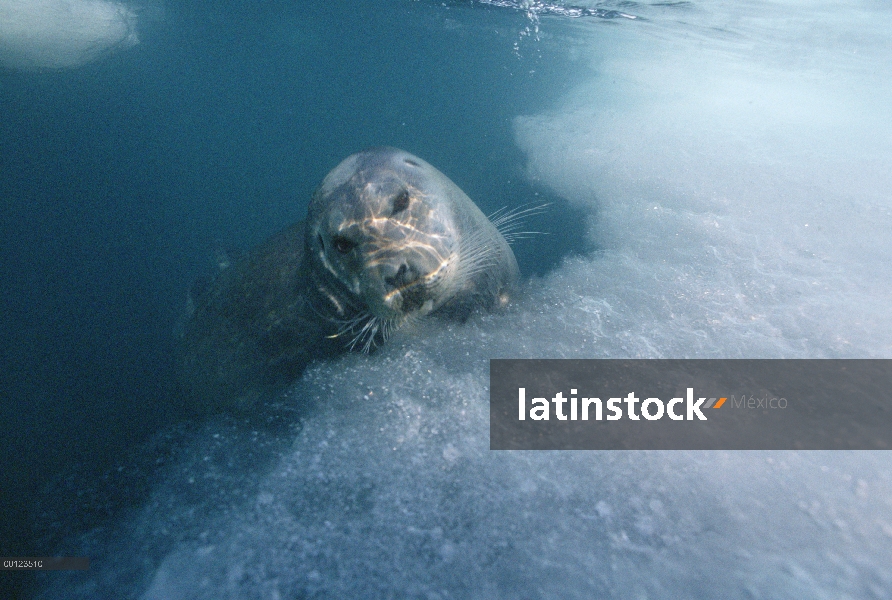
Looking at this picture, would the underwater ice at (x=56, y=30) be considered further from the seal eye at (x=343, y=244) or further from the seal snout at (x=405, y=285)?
the seal snout at (x=405, y=285)

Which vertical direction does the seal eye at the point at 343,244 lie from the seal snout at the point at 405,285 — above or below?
above

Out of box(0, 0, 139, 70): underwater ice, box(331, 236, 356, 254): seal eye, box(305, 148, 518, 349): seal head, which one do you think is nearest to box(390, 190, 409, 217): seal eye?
box(305, 148, 518, 349): seal head

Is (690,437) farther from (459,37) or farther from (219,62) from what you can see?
(219,62)

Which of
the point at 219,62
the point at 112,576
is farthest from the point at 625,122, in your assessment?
the point at 219,62

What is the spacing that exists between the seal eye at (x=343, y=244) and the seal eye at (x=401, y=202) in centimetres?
32

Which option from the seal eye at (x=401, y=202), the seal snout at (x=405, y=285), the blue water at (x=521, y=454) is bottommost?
the blue water at (x=521, y=454)

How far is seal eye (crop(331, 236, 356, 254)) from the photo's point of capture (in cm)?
264

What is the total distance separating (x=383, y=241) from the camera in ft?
8.45

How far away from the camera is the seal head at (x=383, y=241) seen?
2592 millimetres

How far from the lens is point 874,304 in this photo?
475 centimetres

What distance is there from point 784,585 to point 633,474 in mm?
842

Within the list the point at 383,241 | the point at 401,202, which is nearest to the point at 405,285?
the point at 383,241

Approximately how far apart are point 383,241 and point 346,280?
1.37 feet

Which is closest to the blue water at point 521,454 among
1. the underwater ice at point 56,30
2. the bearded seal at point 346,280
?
the bearded seal at point 346,280
